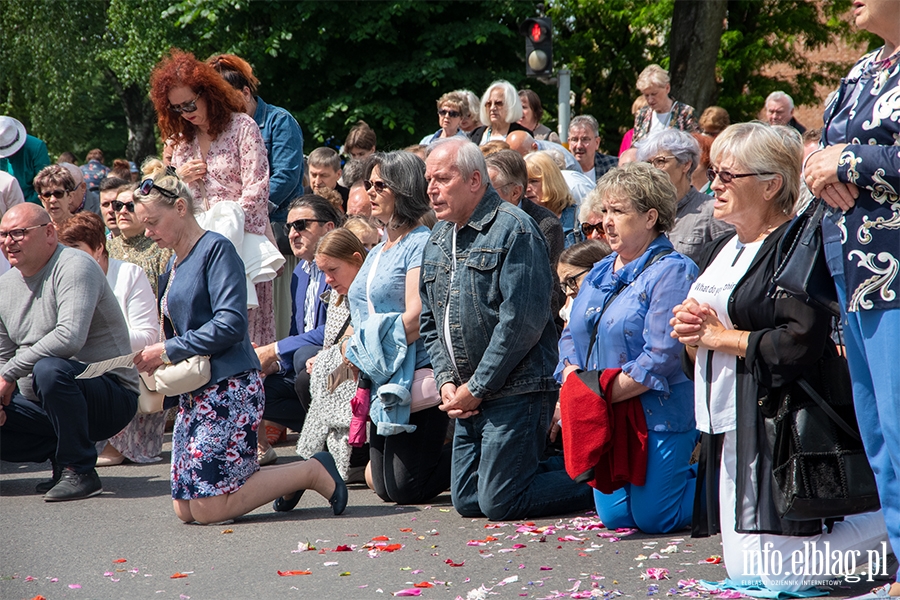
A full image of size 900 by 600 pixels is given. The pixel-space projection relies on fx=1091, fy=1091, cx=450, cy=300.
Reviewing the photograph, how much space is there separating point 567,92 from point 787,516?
963 cm

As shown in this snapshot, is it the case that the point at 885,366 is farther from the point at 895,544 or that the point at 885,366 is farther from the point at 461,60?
the point at 461,60

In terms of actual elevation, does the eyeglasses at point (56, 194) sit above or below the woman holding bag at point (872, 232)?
above

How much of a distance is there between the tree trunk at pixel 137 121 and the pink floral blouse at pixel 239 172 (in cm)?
2982

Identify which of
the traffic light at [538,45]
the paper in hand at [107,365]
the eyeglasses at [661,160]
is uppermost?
the traffic light at [538,45]

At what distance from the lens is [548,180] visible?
7.98 meters

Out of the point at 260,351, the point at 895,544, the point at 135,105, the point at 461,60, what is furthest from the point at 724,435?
the point at 135,105

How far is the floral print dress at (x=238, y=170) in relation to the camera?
8.25 metres

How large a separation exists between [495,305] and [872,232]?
8.65ft

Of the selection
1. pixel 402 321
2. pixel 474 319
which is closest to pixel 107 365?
pixel 402 321

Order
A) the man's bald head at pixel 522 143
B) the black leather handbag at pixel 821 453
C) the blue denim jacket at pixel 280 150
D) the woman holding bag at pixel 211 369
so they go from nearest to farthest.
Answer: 1. the black leather handbag at pixel 821 453
2. the woman holding bag at pixel 211 369
3. the blue denim jacket at pixel 280 150
4. the man's bald head at pixel 522 143

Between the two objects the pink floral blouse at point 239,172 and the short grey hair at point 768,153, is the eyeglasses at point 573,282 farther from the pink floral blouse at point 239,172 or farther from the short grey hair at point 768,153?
the pink floral blouse at point 239,172

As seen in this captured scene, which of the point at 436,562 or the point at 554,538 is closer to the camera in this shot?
the point at 436,562

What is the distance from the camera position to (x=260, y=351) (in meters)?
8.00

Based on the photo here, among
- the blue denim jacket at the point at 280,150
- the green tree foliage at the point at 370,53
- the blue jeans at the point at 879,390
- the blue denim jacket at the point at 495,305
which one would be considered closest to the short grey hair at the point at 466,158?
the blue denim jacket at the point at 495,305
